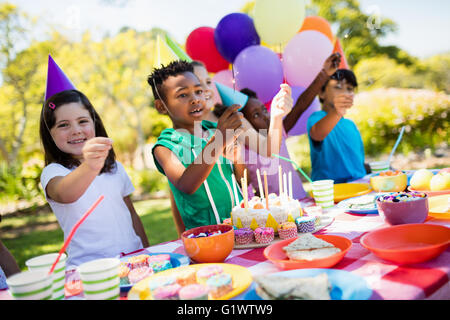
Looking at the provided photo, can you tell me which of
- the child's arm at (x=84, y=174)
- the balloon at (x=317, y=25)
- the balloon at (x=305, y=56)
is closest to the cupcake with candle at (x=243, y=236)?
the child's arm at (x=84, y=174)

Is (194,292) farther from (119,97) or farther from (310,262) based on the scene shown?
(119,97)

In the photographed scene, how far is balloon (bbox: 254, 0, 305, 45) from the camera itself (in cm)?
288

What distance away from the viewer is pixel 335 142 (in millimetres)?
2838

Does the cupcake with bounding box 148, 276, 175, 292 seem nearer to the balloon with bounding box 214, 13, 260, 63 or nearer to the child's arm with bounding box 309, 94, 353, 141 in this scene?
the child's arm with bounding box 309, 94, 353, 141

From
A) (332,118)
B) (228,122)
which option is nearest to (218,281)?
(228,122)

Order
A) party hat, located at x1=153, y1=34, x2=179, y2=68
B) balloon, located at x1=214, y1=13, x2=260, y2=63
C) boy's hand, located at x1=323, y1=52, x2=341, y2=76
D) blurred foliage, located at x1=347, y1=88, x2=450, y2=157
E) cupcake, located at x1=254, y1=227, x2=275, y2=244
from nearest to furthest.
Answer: cupcake, located at x1=254, y1=227, x2=275, y2=244, party hat, located at x1=153, y1=34, x2=179, y2=68, boy's hand, located at x1=323, y1=52, x2=341, y2=76, balloon, located at x1=214, y1=13, x2=260, y2=63, blurred foliage, located at x1=347, y1=88, x2=450, y2=157

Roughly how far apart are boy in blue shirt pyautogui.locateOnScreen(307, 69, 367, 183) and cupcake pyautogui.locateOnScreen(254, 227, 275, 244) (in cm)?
138

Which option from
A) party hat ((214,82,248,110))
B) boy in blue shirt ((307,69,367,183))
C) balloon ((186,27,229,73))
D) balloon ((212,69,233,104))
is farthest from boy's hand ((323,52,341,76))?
balloon ((186,27,229,73))

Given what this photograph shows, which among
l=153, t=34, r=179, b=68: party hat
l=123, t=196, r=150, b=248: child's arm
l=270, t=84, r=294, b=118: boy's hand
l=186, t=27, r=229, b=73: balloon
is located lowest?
l=123, t=196, r=150, b=248: child's arm

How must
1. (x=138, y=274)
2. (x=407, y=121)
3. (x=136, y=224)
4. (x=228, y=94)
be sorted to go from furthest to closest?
1. (x=407, y=121)
2. (x=228, y=94)
3. (x=136, y=224)
4. (x=138, y=274)

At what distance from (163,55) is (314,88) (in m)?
1.23

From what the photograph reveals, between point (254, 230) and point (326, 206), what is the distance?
1.77ft

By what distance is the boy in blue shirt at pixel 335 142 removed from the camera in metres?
2.62
